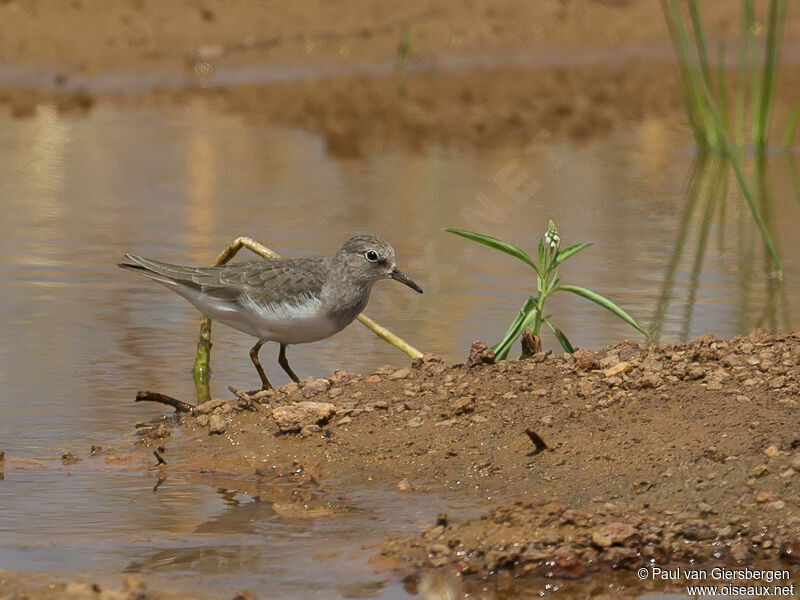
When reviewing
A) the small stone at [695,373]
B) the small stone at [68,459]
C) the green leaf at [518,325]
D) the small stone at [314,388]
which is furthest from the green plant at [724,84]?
the small stone at [68,459]

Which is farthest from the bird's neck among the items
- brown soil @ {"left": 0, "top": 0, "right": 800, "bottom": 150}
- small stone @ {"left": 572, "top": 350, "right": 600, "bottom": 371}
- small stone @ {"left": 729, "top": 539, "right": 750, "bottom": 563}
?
brown soil @ {"left": 0, "top": 0, "right": 800, "bottom": 150}

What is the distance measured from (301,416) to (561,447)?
3.67 ft

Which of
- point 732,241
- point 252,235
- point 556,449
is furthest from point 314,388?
point 732,241

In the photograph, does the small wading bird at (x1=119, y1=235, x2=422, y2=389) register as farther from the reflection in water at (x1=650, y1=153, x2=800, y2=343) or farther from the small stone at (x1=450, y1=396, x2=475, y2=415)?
the reflection in water at (x1=650, y1=153, x2=800, y2=343)

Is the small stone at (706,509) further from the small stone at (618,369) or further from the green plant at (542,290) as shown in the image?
the green plant at (542,290)

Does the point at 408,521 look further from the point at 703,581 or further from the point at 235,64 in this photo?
the point at 235,64

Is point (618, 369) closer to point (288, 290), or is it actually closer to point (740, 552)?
point (740, 552)

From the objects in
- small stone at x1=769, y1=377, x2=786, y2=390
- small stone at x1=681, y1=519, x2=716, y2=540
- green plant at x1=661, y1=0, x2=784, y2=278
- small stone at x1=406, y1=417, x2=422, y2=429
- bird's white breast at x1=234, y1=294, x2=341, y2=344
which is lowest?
small stone at x1=681, y1=519, x2=716, y2=540

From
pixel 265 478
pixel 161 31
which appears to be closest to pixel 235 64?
pixel 161 31

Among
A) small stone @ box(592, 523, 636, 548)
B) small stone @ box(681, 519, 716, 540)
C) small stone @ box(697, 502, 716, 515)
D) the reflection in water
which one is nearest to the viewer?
small stone @ box(592, 523, 636, 548)

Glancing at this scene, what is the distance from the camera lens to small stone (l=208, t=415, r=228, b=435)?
6078 mm

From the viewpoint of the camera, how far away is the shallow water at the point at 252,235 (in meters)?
6.36

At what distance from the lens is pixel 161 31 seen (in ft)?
59.7

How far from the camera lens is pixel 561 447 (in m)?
5.63
